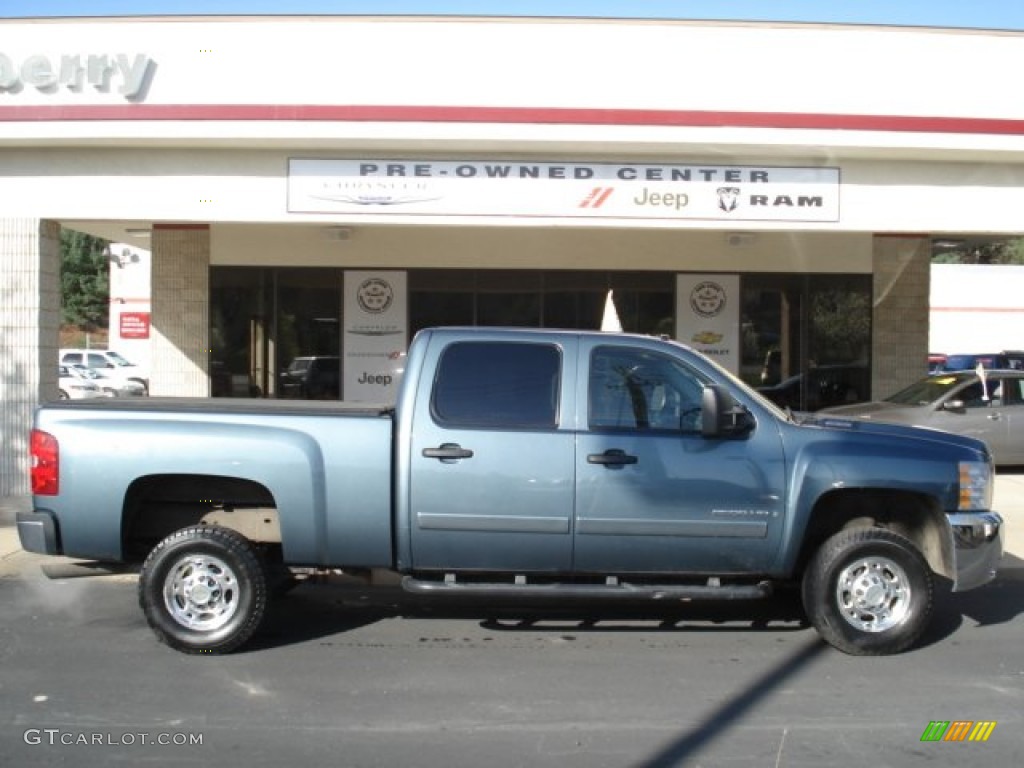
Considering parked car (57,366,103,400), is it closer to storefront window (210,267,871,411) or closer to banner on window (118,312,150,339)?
banner on window (118,312,150,339)

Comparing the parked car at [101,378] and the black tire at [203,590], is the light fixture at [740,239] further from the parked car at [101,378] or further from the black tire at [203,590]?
the parked car at [101,378]

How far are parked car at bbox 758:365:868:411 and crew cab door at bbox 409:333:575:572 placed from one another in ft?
31.6

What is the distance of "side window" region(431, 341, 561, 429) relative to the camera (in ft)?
20.2

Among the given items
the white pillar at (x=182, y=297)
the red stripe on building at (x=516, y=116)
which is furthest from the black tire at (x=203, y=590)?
the white pillar at (x=182, y=297)

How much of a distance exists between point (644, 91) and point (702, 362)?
232 inches

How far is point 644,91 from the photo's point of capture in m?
11.3

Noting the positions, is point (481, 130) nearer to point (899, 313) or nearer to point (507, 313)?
point (507, 313)

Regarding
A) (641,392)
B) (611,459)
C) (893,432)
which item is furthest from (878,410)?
(611,459)

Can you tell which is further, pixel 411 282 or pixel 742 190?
pixel 411 282

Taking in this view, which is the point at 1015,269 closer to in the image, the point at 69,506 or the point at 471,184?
the point at 471,184

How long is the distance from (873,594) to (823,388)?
9383 millimetres

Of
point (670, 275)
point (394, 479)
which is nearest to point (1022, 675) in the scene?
point (394, 479)

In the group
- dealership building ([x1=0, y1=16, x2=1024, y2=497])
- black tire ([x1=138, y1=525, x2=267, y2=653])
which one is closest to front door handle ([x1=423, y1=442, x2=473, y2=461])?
black tire ([x1=138, y1=525, x2=267, y2=653])

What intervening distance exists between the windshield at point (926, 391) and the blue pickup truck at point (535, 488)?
7.63 m
